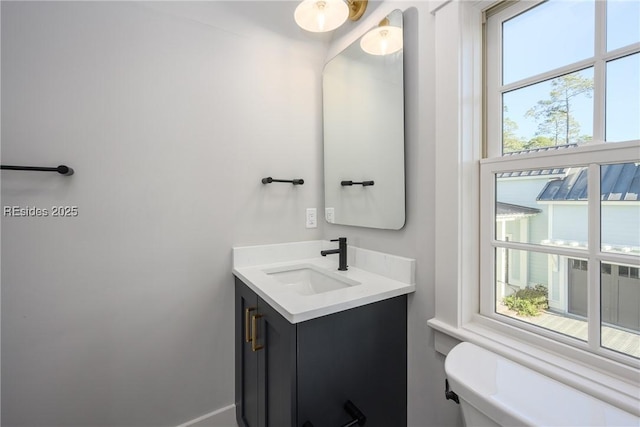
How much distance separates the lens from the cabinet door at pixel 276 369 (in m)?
0.88

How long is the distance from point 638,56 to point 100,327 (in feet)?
6.75

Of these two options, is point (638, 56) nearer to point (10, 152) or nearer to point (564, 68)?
point (564, 68)

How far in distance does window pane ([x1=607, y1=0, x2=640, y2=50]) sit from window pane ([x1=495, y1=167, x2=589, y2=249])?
337 mm

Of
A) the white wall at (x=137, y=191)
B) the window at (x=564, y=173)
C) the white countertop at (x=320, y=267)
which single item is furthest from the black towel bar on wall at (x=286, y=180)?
the window at (x=564, y=173)

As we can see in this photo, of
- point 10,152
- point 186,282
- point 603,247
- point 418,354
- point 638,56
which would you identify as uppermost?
point 638,56

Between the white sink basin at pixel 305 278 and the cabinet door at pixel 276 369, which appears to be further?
the white sink basin at pixel 305 278

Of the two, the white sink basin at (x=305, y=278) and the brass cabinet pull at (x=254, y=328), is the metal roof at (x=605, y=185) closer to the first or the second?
the white sink basin at (x=305, y=278)

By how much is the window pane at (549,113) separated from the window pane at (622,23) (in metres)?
0.08

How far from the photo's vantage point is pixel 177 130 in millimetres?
1312

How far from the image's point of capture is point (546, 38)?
854 mm

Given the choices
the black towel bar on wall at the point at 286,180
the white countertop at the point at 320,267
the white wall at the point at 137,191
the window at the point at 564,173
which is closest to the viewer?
the window at the point at 564,173

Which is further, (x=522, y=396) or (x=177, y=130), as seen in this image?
(x=177, y=130)

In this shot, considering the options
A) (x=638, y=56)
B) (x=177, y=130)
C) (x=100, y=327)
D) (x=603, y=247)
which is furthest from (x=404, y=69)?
(x=100, y=327)

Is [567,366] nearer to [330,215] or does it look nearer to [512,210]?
[512,210]
